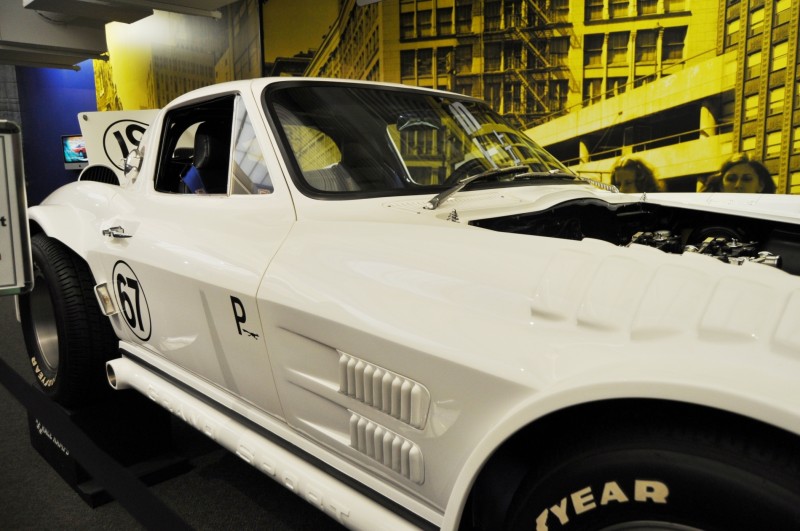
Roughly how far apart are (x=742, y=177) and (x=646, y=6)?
1.37m

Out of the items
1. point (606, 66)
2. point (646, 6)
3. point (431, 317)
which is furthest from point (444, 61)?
point (431, 317)

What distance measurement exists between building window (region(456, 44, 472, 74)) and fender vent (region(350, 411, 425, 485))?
14.5ft

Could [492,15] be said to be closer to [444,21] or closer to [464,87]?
[444,21]

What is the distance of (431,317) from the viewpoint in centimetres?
106

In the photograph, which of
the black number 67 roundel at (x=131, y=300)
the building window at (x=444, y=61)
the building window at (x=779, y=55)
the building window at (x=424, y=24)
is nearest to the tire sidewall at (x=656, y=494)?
the black number 67 roundel at (x=131, y=300)

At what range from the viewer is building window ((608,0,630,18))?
13.7ft

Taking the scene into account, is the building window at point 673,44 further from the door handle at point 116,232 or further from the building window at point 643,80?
the door handle at point 116,232

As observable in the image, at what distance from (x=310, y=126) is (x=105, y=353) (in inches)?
54.8

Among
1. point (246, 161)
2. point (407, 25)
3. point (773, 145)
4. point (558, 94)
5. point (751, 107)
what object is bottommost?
point (246, 161)

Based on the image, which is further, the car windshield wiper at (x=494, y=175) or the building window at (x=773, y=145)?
the building window at (x=773, y=145)

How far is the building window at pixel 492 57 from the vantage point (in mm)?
4901

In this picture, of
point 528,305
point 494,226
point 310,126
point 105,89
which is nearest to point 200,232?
point 310,126

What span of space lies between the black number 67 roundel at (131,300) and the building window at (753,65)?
384 centimetres

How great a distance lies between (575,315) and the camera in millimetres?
913
